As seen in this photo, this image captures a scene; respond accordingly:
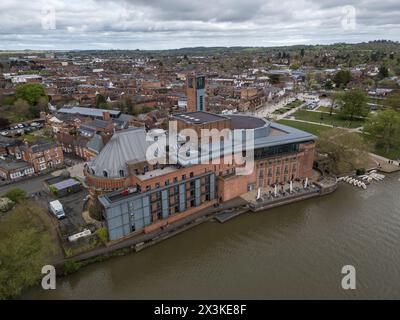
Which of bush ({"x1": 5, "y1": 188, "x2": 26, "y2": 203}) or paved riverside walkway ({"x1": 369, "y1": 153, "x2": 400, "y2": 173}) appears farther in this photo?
paved riverside walkway ({"x1": 369, "y1": 153, "x2": 400, "y2": 173})

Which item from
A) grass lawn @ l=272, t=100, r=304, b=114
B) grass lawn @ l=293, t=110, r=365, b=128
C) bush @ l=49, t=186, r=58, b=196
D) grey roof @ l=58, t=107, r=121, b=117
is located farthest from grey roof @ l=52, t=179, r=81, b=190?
grass lawn @ l=272, t=100, r=304, b=114

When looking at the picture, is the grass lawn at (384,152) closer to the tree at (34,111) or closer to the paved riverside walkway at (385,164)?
the paved riverside walkway at (385,164)

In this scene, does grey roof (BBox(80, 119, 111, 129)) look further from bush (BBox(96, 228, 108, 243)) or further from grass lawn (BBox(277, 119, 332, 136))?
grass lawn (BBox(277, 119, 332, 136))

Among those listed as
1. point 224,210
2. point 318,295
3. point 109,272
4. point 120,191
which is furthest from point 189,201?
point 318,295

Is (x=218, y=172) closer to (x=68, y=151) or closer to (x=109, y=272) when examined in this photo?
(x=109, y=272)

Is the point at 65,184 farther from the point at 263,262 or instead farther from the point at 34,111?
the point at 34,111

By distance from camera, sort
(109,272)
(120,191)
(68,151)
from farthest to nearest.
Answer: (68,151)
(120,191)
(109,272)
